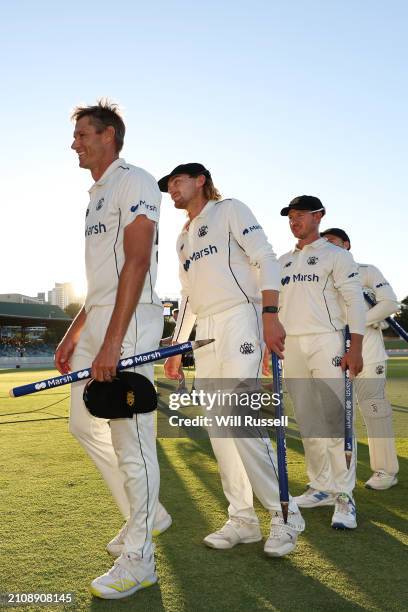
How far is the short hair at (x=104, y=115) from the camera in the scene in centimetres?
314

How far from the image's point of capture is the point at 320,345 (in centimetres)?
427

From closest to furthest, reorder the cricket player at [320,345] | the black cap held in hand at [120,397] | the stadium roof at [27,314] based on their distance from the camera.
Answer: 1. the black cap held in hand at [120,397]
2. the cricket player at [320,345]
3. the stadium roof at [27,314]

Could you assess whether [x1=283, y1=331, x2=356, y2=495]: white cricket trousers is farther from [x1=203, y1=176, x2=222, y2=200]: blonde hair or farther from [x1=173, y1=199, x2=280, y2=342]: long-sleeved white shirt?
[x1=203, y1=176, x2=222, y2=200]: blonde hair

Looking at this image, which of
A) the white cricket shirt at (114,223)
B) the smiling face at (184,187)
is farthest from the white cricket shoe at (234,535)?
the smiling face at (184,187)

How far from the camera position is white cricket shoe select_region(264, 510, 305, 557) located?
318 centimetres

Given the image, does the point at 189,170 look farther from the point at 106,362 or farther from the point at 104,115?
the point at 106,362

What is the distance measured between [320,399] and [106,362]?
2.18m

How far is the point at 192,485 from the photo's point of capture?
4.83 m

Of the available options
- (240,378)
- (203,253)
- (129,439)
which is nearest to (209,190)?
(203,253)

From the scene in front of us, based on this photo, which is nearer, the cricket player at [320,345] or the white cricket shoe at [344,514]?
the white cricket shoe at [344,514]

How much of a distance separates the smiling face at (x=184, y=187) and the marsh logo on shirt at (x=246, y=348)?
1037 mm

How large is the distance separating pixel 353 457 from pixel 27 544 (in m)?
2.27

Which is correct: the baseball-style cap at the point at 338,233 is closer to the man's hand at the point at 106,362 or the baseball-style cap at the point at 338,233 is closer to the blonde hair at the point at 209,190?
the blonde hair at the point at 209,190

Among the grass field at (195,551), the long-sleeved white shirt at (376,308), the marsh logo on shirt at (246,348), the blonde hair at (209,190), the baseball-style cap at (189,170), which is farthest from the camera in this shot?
the long-sleeved white shirt at (376,308)
